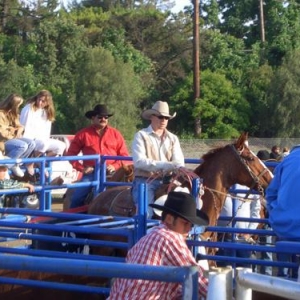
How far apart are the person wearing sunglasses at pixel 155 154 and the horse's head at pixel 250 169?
2.25ft

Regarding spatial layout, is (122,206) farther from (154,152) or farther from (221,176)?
(221,176)

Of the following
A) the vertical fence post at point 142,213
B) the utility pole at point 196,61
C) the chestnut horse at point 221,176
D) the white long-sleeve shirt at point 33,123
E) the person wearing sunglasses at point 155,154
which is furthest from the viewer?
the utility pole at point 196,61

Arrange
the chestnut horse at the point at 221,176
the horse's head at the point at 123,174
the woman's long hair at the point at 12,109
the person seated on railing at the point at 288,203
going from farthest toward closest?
the woman's long hair at the point at 12,109, the horse's head at the point at 123,174, the chestnut horse at the point at 221,176, the person seated on railing at the point at 288,203

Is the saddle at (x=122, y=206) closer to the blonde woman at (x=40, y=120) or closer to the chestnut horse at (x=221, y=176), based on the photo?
the chestnut horse at (x=221, y=176)

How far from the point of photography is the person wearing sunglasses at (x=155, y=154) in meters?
9.40

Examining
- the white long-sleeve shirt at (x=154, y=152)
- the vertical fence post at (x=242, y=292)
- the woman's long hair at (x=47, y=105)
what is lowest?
the vertical fence post at (x=242, y=292)

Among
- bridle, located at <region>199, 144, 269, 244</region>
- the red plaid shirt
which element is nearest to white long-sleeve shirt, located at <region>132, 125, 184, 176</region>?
bridle, located at <region>199, 144, 269, 244</region>

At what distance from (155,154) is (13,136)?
2.86 metres

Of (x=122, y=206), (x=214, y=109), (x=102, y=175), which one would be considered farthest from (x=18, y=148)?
(x=214, y=109)

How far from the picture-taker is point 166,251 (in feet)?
16.7

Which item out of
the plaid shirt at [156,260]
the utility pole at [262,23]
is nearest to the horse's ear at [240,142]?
the plaid shirt at [156,260]

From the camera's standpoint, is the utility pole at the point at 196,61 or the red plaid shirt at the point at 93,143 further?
the utility pole at the point at 196,61

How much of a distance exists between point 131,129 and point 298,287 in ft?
131

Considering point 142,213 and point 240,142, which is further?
point 240,142
